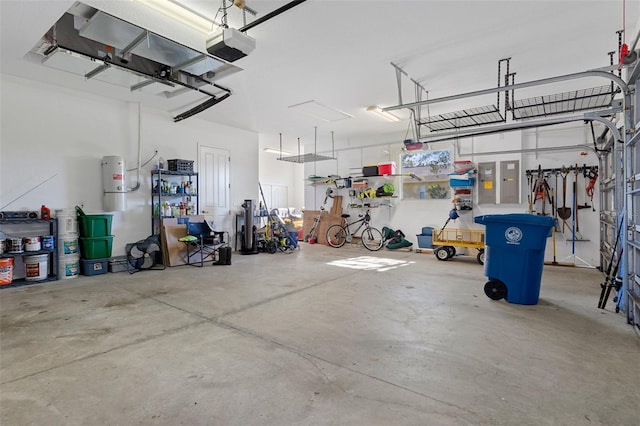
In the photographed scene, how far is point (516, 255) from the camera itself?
3527mm

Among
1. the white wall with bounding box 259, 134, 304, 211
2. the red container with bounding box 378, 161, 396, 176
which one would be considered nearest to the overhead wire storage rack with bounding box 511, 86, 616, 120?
the red container with bounding box 378, 161, 396, 176

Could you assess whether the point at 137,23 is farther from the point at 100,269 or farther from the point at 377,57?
the point at 100,269

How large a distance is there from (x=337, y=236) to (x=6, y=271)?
670 cm

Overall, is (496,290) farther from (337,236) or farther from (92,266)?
(92,266)

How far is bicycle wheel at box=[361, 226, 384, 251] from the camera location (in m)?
8.30

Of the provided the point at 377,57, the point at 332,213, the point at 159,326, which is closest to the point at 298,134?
the point at 332,213

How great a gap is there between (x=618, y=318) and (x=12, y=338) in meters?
5.67

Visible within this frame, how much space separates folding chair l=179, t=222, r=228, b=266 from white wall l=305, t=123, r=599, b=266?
4279mm

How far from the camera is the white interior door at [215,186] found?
7.25 m

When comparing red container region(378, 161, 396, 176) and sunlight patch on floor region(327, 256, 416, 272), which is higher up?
red container region(378, 161, 396, 176)

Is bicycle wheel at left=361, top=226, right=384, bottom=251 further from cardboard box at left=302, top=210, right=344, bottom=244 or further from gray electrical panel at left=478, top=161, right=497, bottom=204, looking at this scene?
gray electrical panel at left=478, top=161, right=497, bottom=204

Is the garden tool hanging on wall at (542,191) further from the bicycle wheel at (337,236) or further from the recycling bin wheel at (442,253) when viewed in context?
the bicycle wheel at (337,236)

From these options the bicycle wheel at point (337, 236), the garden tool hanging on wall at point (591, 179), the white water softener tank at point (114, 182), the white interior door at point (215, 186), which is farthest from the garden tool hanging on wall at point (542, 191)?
the white water softener tank at point (114, 182)

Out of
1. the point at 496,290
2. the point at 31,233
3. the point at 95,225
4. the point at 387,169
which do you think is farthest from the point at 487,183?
the point at 31,233
